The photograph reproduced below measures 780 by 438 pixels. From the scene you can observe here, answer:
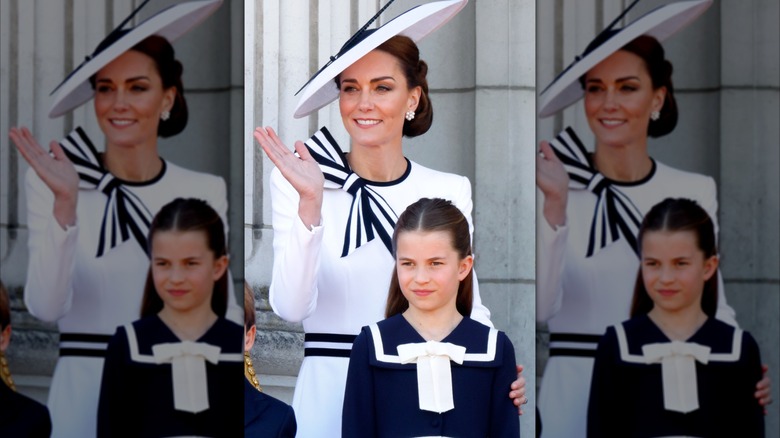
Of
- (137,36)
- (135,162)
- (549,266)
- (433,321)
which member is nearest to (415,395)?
(433,321)

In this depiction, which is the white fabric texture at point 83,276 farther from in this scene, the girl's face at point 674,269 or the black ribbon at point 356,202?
the black ribbon at point 356,202

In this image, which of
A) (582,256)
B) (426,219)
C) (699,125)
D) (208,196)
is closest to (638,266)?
(582,256)

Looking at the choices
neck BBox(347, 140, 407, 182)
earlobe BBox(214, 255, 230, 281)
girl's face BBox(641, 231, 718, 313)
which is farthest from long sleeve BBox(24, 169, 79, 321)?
neck BBox(347, 140, 407, 182)

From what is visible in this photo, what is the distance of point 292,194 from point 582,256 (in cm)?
91

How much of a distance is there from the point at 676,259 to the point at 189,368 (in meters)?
1.03

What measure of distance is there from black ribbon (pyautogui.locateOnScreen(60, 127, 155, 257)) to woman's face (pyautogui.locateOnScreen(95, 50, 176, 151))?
0.04 m

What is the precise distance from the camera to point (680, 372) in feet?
7.04

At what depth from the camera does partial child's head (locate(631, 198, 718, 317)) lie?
2184 mm

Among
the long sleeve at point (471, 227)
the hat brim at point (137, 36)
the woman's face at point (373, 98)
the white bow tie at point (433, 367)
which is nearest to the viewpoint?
the hat brim at point (137, 36)

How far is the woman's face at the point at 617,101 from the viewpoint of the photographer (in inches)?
88.0

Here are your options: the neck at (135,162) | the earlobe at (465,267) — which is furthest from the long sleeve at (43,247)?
the earlobe at (465,267)

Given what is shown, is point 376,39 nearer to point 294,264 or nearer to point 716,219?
point 294,264

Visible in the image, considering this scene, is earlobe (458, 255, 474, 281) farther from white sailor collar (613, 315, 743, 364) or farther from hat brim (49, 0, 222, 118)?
hat brim (49, 0, 222, 118)

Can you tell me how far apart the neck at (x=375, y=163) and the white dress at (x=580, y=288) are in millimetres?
771
